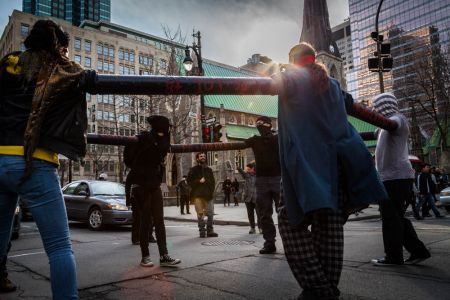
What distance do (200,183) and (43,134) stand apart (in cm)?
680

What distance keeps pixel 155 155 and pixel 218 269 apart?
6.40 feet

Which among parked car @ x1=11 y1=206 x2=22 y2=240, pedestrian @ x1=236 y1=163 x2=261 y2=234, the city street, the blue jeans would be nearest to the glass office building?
pedestrian @ x1=236 y1=163 x2=261 y2=234

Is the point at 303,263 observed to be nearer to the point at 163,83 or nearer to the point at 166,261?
the point at 163,83

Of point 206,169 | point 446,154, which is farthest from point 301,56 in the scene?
point 446,154

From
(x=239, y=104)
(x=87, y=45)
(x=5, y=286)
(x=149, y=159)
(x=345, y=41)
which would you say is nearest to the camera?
(x=5, y=286)

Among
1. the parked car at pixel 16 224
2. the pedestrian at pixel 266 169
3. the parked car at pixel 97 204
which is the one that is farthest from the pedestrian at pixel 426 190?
the parked car at pixel 16 224

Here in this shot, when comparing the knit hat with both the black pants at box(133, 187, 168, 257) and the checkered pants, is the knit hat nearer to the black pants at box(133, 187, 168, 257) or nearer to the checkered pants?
the checkered pants

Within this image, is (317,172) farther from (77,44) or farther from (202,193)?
(77,44)

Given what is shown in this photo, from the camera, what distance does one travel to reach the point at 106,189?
12219 millimetres

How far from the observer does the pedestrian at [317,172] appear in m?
2.40

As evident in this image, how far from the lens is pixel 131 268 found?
4.76 m

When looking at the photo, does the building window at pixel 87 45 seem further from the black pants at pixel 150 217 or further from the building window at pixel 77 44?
the black pants at pixel 150 217

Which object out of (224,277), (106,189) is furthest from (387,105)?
(106,189)

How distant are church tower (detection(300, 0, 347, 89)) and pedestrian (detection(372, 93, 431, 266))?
57029 mm
